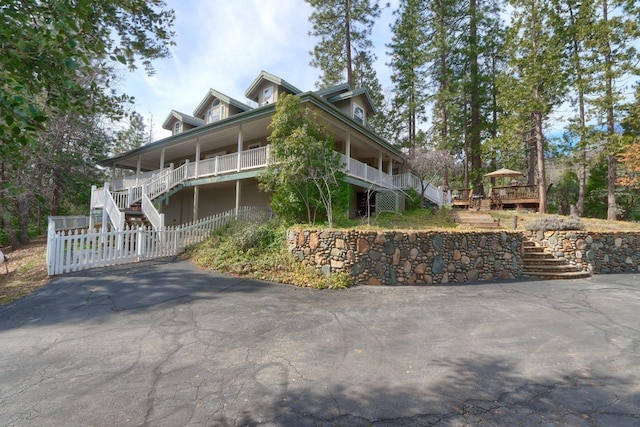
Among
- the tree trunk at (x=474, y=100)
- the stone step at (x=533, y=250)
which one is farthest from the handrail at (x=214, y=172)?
the tree trunk at (x=474, y=100)

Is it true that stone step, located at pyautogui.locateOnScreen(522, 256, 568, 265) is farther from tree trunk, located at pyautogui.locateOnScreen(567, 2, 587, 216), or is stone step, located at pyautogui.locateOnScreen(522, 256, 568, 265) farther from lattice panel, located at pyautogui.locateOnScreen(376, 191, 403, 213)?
tree trunk, located at pyautogui.locateOnScreen(567, 2, 587, 216)

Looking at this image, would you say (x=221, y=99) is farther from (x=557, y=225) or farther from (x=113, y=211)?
(x=557, y=225)

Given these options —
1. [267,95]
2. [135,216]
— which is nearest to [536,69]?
[267,95]

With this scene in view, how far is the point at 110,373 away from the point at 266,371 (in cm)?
167

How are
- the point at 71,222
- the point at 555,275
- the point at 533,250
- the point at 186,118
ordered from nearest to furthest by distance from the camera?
the point at 555,275, the point at 533,250, the point at 186,118, the point at 71,222

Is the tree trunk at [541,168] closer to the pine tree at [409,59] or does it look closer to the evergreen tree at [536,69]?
the evergreen tree at [536,69]

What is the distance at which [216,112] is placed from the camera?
17.8 meters

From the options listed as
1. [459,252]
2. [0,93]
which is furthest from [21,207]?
[459,252]

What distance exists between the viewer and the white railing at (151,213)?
36.2 ft

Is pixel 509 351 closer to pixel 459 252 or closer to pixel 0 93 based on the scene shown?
pixel 459 252

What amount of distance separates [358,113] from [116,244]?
1423 cm

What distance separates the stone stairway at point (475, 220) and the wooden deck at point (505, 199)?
4.57m

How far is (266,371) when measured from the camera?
325 centimetres

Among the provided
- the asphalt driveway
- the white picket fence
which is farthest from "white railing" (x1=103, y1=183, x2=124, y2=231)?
the asphalt driveway
